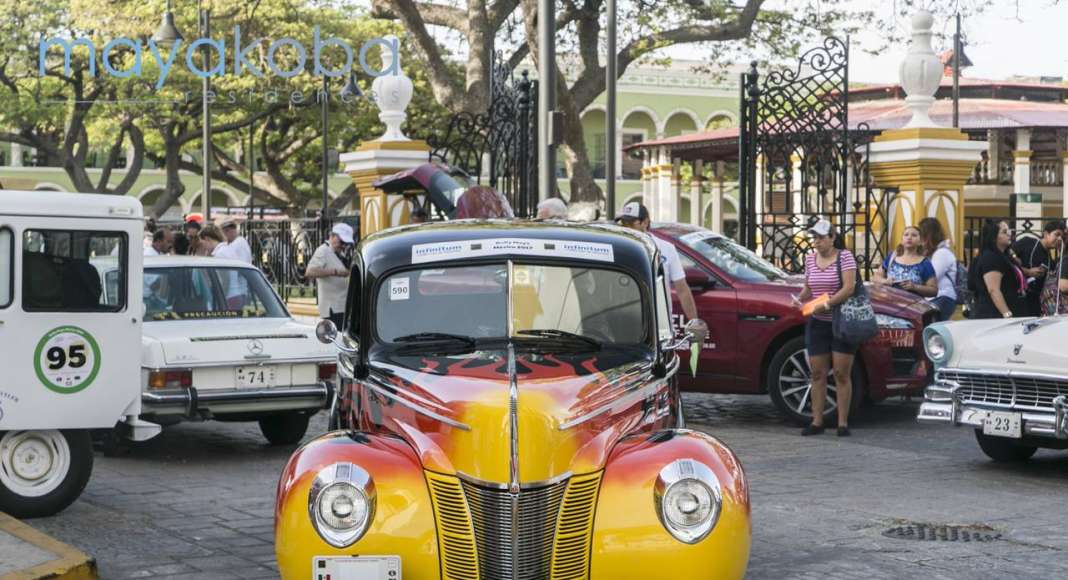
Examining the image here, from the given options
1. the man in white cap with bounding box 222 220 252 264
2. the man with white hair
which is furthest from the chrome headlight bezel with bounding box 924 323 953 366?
the man in white cap with bounding box 222 220 252 264

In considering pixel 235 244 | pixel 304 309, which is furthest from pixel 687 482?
→ pixel 304 309

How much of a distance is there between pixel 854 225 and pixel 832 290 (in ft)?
16.5

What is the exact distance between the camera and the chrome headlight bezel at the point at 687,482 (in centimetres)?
575

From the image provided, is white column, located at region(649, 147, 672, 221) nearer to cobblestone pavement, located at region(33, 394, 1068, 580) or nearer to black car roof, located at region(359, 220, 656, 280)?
cobblestone pavement, located at region(33, 394, 1068, 580)

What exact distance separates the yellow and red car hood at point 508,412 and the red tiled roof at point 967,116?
21290 mm

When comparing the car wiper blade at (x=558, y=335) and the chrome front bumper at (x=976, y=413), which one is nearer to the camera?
the car wiper blade at (x=558, y=335)

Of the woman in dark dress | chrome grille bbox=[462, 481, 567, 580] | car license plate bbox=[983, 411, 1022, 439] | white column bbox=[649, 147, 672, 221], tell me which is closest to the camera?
chrome grille bbox=[462, 481, 567, 580]

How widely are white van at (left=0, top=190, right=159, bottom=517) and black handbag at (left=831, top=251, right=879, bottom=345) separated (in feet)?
18.0

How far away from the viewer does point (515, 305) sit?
694cm

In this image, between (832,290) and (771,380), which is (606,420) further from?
(771,380)

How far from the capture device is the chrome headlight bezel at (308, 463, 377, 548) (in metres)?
5.73

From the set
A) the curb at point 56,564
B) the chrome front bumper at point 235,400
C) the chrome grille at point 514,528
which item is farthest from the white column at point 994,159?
the chrome grille at point 514,528

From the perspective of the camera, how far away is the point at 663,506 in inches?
229

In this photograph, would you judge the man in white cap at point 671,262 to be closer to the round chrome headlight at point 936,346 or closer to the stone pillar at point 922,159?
the round chrome headlight at point 936,346
